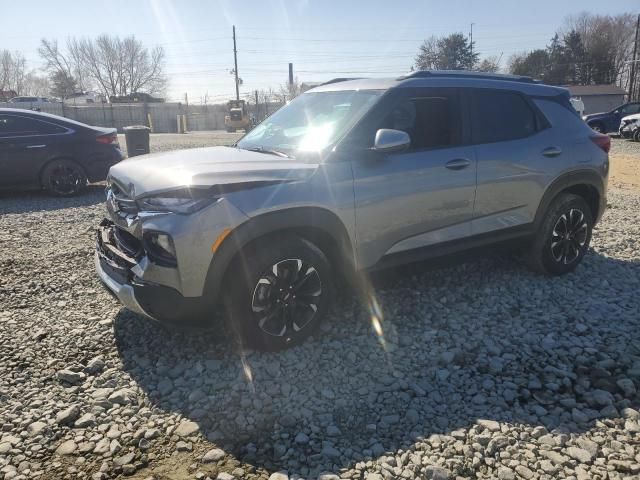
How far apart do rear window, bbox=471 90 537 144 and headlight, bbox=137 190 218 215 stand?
2.43 meters

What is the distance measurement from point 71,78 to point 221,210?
9005 cm

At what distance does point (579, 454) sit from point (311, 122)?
2974 millimetres

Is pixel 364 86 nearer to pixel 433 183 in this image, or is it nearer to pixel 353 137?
pixel 353 137

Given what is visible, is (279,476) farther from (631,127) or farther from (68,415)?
(631,127)

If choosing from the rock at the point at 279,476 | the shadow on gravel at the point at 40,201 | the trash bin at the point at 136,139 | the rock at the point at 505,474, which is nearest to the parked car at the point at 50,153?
the shadow on gravel at the point at 40,201

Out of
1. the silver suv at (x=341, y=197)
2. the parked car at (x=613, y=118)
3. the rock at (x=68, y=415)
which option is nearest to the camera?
the rock at (x=68, y=415)

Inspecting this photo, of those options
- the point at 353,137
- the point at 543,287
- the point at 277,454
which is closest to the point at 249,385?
the point at 277,454

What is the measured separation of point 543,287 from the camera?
4.74 metres

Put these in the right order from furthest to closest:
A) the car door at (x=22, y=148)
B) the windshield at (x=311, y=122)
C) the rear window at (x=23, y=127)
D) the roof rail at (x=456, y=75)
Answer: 1. the rear window at (x=23, y=127)
2. the car door at (x=22, y=148)
3. the roof rail at (x=456, y=75)
4. the windshield at (x=311, y=122)

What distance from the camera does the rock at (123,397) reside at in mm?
3023

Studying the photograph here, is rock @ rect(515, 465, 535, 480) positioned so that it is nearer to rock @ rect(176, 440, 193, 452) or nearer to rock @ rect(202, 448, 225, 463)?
rock @ rect(202, 448, 225, 463)

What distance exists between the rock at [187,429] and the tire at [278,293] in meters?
0.69

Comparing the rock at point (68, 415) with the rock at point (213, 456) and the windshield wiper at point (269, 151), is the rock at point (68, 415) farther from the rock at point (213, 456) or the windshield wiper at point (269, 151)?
the windshield wiper at point (269, 151)

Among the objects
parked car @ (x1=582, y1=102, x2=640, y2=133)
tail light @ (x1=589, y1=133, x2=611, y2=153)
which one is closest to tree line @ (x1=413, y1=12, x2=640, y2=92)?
parked car @ (x1=582, y1=102, x2=640, y2=133)
